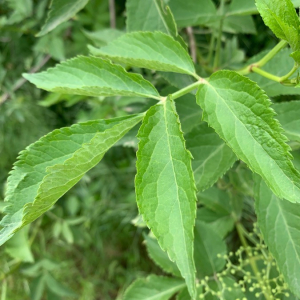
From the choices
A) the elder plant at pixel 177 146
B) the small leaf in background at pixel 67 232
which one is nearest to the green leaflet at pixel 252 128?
the elder plant at pixel 177 146

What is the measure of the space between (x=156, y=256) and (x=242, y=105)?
444mm

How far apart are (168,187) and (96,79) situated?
0.72 ft

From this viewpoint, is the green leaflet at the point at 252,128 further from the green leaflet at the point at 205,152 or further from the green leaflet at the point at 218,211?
the green leaflet at the point at 218,211

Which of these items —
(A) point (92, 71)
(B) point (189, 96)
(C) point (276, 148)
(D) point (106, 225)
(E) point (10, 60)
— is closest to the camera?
(C) point (276, 148)

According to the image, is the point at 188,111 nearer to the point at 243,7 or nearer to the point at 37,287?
the point at 243,7

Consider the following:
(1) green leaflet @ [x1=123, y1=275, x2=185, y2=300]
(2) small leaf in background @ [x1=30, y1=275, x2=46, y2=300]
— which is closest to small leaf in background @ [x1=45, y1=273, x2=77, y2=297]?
(2) small leaf in background @ [x1=30, y1=275, x2=46, y2=300]

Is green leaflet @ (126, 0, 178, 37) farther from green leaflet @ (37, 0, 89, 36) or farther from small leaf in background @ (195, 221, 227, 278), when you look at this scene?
small leaf in background @ (195, 221, 227, 278)

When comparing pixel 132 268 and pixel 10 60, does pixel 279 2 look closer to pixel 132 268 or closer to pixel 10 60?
pixel 10 60

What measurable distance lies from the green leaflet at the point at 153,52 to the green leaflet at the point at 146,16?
145 millimetres

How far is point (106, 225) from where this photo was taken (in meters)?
1.75

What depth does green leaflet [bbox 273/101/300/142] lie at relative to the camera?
23.6 inches

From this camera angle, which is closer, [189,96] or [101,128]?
[101,128]

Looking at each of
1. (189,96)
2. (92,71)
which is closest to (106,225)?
(189,96)

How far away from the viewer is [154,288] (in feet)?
2.49
